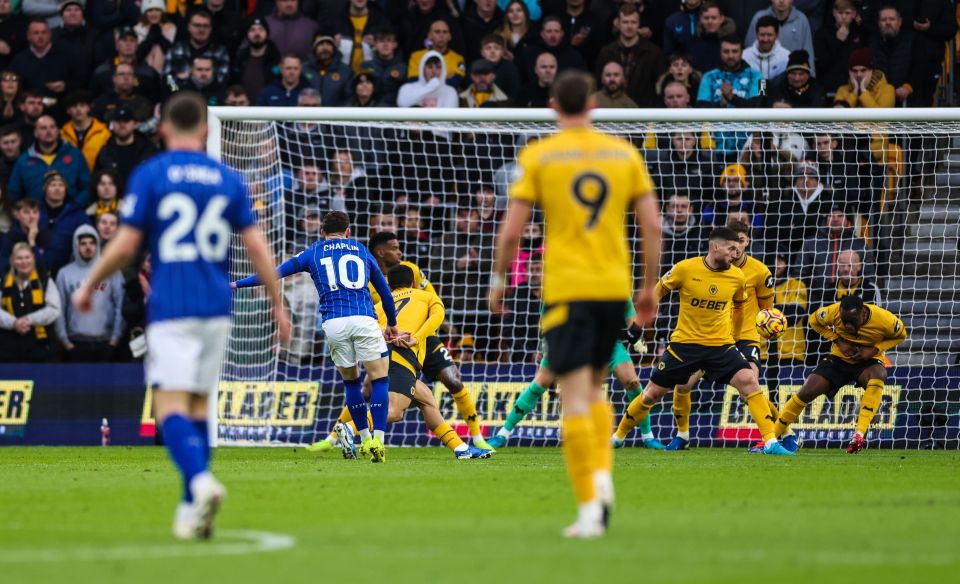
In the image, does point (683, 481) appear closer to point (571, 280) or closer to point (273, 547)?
point (571, 280)

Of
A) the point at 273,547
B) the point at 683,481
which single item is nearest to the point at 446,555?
the point at 273,547

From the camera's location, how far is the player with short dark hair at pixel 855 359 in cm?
1653

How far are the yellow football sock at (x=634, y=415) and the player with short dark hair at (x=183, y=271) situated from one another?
9.51 meters

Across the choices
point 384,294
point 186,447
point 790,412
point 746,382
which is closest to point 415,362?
point 384,294

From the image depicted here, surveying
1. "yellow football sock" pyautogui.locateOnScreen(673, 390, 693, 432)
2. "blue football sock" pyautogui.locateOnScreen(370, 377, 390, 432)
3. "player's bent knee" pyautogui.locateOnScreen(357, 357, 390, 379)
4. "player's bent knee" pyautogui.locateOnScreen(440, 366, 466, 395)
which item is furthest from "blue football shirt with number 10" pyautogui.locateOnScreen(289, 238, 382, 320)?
"yellow football sock" pyautogui.locateOnScreen(673, 390, 693, 432)

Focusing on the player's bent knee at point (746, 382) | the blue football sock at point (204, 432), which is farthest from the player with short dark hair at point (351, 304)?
the blue football sock at point (204, 432)

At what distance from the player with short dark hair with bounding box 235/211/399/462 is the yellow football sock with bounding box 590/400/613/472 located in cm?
636

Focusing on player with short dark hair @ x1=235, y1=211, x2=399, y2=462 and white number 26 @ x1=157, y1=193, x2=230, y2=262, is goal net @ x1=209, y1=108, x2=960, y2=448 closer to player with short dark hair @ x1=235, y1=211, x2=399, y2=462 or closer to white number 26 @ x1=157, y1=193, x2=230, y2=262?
player with short dark hair @ x1=235, y1=211, x2=399, y2=462

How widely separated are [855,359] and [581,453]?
31.8 ft

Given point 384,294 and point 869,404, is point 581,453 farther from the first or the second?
point 869,404

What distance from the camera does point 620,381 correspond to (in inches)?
692

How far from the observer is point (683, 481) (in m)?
11.7

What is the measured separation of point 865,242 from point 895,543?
1154 centimetres

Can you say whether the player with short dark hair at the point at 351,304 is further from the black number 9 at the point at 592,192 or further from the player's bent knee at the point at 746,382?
the black number 9 at the point at 592,192
